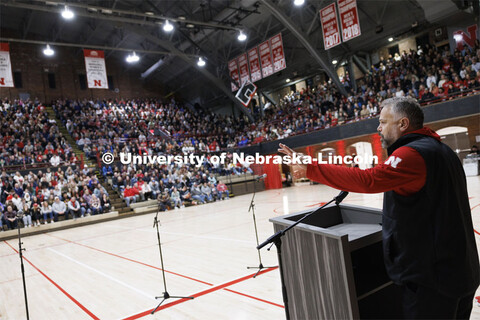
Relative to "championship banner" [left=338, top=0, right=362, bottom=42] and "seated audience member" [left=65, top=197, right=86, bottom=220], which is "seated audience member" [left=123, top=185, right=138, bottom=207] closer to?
"seated audience member" [left=65, top=197, right=86, bottom=220]

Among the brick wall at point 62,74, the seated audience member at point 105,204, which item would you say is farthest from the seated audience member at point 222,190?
the brick wall at point 62,74

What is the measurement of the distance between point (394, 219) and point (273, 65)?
17.1m

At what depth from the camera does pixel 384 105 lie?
1718 millimetres

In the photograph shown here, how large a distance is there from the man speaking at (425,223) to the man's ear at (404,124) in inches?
4.3

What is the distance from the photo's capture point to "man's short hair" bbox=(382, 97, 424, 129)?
1.63 meters

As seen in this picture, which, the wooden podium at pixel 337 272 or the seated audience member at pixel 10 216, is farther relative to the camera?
the seated audience member at pixel 10 216

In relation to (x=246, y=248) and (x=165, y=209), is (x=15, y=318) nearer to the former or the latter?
(x=246, y=248)

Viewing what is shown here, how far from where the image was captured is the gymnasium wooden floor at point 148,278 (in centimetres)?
370

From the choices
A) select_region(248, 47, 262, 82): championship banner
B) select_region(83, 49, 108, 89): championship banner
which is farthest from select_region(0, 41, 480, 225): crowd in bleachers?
select_region(248, 47, 262, 82): championship banner

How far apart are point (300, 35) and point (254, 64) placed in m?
2.90

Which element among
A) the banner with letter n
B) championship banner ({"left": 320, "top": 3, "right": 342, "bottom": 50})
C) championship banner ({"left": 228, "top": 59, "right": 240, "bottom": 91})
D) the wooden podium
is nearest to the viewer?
the wooden podium

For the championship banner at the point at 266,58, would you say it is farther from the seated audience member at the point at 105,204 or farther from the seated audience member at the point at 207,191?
the seated audience member at the point at 105,204

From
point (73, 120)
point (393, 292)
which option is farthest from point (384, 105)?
point (73, 120)

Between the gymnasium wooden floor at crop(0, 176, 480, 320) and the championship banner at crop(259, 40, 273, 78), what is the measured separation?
36.4 ft
